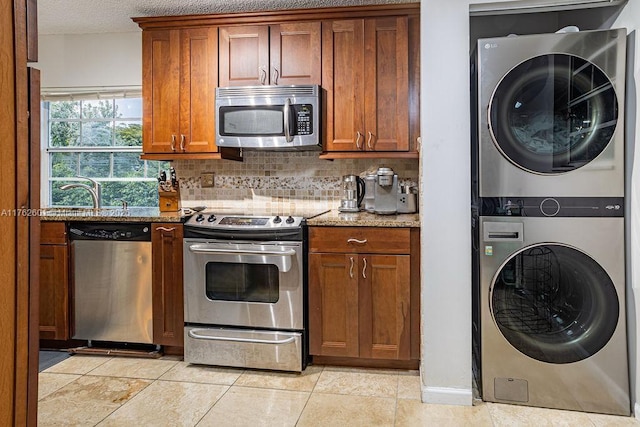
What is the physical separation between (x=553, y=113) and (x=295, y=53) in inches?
68.9

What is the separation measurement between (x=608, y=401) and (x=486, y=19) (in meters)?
2.16

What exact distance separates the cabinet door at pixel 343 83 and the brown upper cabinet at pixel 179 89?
0.82m

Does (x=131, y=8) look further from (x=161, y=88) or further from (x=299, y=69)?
(x=299, y=69)

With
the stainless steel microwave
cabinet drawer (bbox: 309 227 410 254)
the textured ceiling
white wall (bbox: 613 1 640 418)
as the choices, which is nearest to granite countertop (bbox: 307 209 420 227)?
cabinet drawer (bbox: 309 227 410 254)

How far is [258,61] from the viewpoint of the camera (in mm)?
3258

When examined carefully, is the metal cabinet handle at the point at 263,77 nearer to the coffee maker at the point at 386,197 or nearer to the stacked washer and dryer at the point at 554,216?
the coffee maker at the point at 386,197

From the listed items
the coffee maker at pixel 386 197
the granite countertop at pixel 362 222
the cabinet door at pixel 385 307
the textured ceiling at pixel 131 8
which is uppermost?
the textured ceiling at pixel 131 8

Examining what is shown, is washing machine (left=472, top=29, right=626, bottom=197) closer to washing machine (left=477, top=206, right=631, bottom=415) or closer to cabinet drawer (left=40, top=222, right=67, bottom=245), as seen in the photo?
washing machine (left=477, top=206, right=631, bottom=415)

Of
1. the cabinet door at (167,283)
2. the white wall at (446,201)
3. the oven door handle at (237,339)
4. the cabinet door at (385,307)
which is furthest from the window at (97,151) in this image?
the white wall at (446,201)

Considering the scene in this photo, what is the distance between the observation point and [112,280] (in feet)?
9.73

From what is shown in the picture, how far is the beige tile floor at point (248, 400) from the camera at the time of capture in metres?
2.16

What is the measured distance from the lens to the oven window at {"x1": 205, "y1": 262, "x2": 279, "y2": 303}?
2.76 m

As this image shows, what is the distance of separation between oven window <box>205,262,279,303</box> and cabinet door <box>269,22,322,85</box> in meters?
1.32

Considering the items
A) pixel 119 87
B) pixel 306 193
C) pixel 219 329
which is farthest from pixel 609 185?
pixel 119 87
